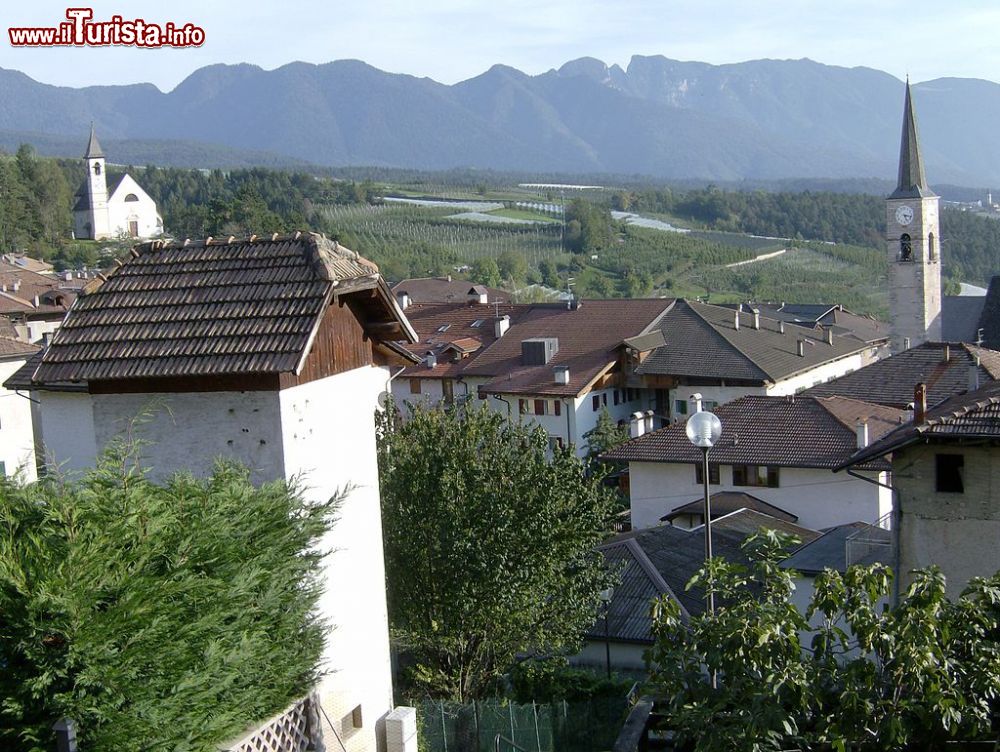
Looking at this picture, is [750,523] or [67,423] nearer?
[67,423]

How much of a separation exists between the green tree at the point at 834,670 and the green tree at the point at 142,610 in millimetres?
2655

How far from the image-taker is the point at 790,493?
30297 mm

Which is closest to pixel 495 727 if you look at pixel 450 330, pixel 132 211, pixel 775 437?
pixel 775 437

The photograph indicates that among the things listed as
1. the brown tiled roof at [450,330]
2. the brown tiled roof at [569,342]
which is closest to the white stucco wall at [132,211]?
the brown tiled roof at [450,330]

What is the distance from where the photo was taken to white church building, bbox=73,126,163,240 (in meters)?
130

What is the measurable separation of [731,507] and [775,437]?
2.63 m

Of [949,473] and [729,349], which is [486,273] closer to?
[729,349]

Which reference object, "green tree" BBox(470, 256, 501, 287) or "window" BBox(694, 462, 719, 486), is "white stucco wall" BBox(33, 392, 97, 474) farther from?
"green tree" BBox(470, 256, 501, 287)

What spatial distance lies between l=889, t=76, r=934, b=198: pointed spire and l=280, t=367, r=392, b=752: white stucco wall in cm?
7372

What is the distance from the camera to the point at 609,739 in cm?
1573

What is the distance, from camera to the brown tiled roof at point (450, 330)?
50.6m

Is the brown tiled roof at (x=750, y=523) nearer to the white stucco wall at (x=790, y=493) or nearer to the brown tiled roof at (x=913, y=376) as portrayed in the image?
the white stucco wall at (x=790, y=493)

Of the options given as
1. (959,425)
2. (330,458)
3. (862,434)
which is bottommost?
(862,434)

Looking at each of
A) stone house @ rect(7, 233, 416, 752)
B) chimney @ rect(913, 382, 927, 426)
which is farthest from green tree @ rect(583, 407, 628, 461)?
stone house @ rect(7, 233, 416, 752)
